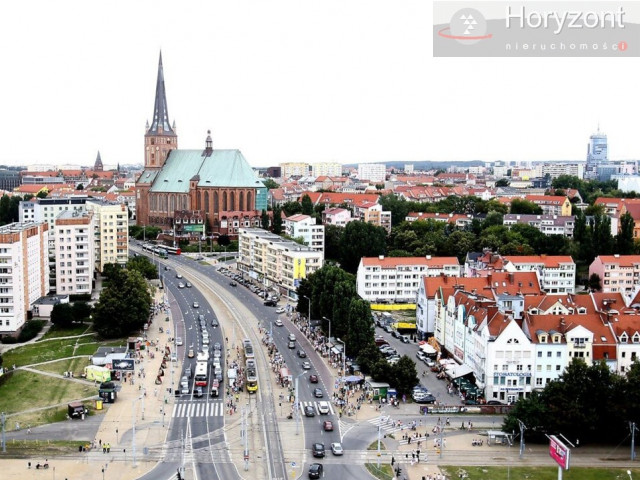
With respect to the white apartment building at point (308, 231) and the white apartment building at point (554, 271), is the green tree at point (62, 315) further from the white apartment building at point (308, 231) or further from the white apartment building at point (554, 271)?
the white apartment building at point (554, 271)

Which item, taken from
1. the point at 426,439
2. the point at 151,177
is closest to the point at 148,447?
the point at 426,439

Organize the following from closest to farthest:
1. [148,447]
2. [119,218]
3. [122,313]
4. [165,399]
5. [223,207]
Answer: [148,447] < [165,399] < [122,313] < [119,218] < [223,207]

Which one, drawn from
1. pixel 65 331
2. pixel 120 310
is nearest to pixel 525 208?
pixel 120 310

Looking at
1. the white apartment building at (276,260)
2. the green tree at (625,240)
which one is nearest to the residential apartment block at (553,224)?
the green tree at (625,240)

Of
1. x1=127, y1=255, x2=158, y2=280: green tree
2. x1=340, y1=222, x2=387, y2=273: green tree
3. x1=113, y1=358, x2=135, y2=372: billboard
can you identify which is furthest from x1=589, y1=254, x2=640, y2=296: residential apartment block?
x1=113, y1=358, x2=135, y2=372: billboard

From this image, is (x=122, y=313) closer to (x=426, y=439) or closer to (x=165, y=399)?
(x=165, y=399)

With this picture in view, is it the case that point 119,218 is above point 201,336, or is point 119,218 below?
above

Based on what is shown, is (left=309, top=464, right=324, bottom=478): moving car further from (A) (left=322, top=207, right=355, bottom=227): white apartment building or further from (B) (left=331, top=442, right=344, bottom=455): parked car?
(A) (left=322, top=207, right=355, bottom=227): white apartment building
